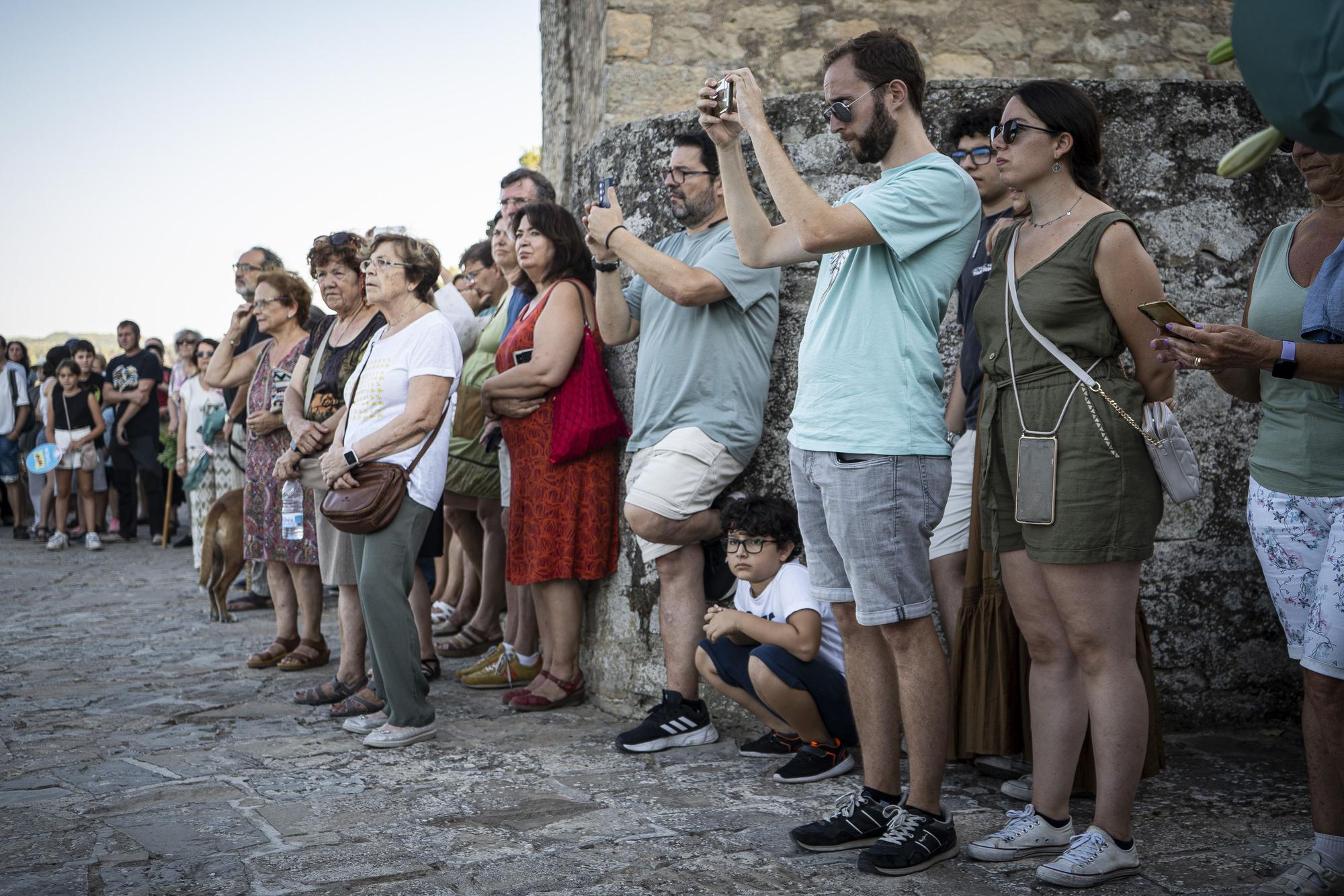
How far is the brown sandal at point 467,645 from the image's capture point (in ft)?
18.6

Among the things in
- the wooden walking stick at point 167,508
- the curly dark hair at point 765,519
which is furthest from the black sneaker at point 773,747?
the wooden walking stick at point 167,508

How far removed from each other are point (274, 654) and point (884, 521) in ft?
12.1

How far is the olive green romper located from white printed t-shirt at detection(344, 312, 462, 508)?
2104 millimetres

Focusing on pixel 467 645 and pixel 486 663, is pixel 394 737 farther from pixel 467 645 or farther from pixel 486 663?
pixel 467 645

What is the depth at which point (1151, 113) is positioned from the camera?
402 cm

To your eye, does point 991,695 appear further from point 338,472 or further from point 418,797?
point 338,472

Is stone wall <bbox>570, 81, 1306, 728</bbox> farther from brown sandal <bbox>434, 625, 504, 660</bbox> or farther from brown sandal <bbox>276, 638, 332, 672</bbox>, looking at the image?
brown sandal <bbox>276, 638, 332, 672</bbox>

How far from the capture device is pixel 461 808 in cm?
330

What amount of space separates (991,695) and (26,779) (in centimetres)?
299

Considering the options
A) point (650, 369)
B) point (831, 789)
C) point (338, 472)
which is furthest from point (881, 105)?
point (338, 472)

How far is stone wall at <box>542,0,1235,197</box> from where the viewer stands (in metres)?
8.95

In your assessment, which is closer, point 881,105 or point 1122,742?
point 1122,742

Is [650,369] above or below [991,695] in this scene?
above

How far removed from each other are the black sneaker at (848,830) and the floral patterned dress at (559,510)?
1736 mm
